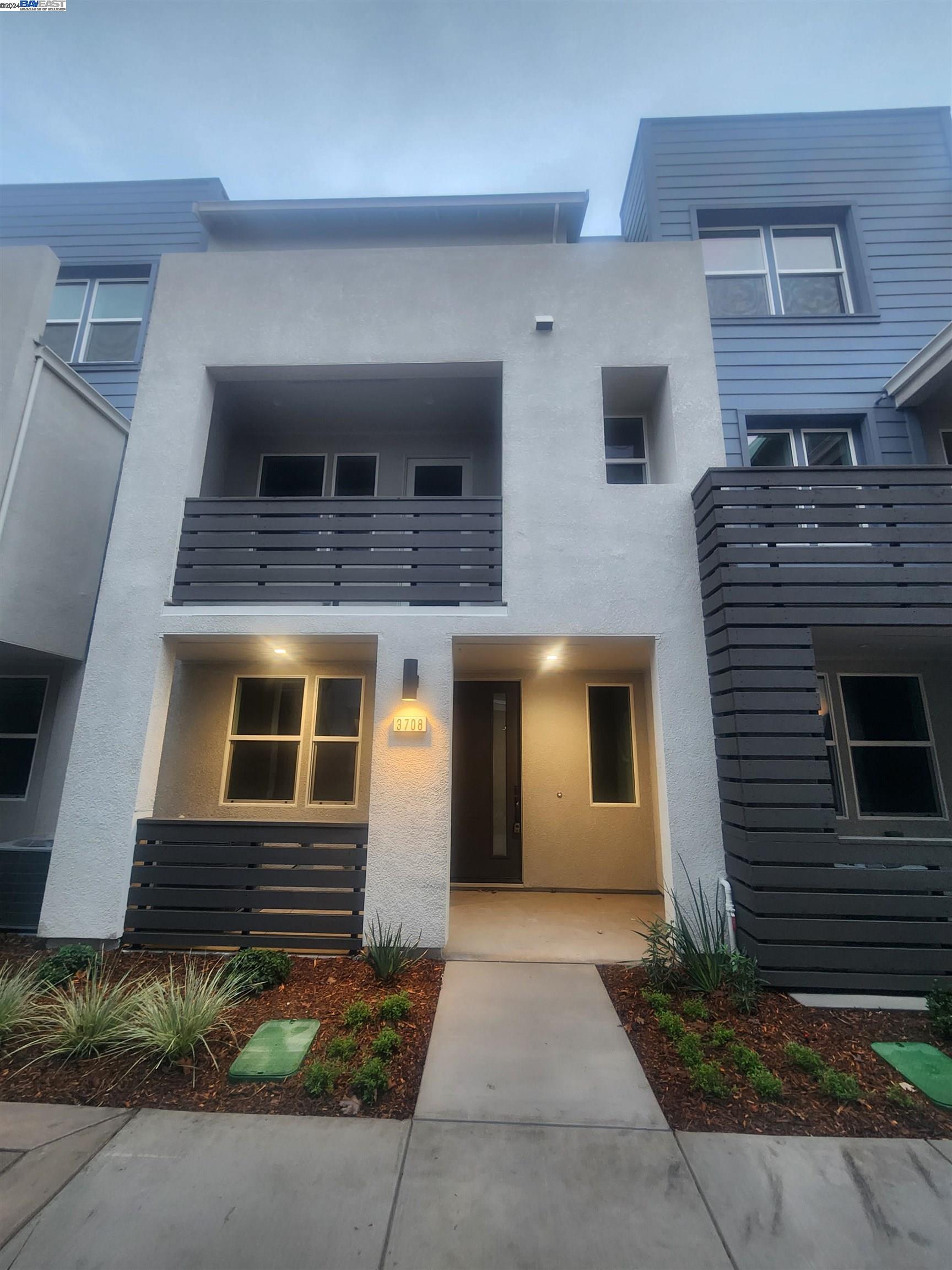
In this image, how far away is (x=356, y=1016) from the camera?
12.3 ft

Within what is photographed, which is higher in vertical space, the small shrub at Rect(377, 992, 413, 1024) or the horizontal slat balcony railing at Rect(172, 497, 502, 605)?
the horizontal slat balcony railing at Rect(172, 497, 502, 605)

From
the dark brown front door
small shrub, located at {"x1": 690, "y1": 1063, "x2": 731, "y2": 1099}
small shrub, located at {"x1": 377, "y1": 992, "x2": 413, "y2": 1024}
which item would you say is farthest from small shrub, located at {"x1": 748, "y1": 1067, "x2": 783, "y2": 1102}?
the dark brown front door

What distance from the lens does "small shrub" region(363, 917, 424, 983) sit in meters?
4.44

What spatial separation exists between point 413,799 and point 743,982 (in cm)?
315

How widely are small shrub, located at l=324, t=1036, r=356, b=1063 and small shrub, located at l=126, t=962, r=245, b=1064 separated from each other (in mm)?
780

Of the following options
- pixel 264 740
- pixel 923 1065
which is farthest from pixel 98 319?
pixel 923 1065

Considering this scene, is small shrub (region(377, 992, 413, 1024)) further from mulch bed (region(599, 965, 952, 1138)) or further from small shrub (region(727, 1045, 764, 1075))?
small shrub (region(727, 1045, 764, 1075))

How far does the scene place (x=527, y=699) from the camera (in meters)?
7.43

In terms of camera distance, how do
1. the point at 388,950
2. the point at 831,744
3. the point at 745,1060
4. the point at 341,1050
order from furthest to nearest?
the point at 831,744
the point at 388,950
the point at 341,1050
the point at 745,1060

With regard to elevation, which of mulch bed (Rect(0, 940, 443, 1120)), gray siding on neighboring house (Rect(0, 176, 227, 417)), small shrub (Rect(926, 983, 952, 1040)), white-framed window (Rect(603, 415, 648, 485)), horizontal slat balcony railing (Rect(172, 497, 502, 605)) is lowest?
mulch bed (Rect(0, 940, 443, 1120))

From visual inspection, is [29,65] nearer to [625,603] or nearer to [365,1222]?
[625,603]

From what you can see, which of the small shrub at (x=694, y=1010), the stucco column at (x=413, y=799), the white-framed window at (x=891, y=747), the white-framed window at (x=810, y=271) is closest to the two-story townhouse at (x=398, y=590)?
the stucco column at (x=413, y=799)

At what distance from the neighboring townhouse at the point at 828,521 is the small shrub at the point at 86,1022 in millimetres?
4886

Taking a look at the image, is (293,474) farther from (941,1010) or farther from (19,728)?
(941,1010)
